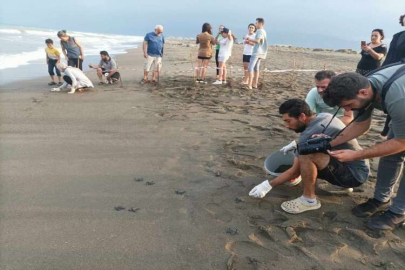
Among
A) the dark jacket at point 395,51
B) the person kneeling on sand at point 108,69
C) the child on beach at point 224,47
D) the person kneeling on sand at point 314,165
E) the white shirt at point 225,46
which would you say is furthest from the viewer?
the person kneeling on sand at point 108,69

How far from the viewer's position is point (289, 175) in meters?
2.55

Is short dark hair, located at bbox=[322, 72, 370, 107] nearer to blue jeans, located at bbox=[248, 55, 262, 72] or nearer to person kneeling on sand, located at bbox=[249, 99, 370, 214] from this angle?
person kneeling on sand, located at bbox=[249, 99, 370, 214]

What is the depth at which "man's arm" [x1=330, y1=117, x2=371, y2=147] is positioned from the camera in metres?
2.22

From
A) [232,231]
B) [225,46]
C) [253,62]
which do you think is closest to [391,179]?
[232,231]

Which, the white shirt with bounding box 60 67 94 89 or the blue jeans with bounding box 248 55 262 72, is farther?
the blue jeans with bounding box 248 55 262 72

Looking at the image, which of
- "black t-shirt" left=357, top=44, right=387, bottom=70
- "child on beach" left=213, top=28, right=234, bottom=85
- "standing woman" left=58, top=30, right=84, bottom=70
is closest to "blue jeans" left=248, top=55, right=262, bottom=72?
"child on beach" left=213, top=28, right=234, bottom=85

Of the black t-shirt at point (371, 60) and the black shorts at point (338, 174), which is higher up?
the black t-shirt at point (371, 60)

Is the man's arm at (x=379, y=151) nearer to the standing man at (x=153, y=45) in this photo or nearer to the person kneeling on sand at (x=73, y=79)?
the person kneeling on sand at (x=73, y=79)

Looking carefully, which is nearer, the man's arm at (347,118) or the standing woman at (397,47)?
the man's arm at (347,118)

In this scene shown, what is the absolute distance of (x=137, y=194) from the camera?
2678 millimetres

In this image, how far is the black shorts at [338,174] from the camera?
2.33m

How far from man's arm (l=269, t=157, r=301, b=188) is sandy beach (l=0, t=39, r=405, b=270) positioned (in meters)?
0.16

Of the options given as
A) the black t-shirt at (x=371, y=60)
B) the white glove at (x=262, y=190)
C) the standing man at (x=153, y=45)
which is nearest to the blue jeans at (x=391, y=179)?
the white glove at (x=262, y=190)

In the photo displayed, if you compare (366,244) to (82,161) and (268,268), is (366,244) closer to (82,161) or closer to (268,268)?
(268,268)
